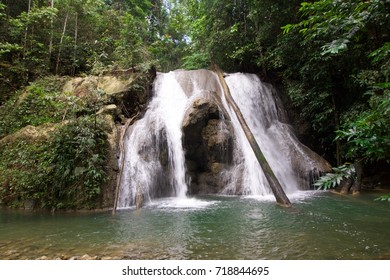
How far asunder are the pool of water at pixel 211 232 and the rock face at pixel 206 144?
2.40m

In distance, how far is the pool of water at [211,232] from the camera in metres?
4.00

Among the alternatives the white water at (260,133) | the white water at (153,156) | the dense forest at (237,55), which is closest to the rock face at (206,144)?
the white water at (153,156)

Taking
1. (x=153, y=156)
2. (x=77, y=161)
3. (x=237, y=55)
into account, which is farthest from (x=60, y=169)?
(x=237, y=55)

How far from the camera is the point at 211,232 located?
5.05 metres

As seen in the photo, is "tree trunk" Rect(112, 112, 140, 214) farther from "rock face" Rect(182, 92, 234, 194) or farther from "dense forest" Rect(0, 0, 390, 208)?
"rock face" Rect(182, 92, 234, 194)

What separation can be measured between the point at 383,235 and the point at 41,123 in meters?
11.1

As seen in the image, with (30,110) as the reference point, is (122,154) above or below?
below

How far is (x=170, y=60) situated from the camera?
24.4 metres

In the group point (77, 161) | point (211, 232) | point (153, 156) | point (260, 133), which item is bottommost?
point (211, 232)

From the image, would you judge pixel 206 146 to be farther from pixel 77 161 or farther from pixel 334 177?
pixel 334 177

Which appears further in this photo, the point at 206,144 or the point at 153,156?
the point at 206,144

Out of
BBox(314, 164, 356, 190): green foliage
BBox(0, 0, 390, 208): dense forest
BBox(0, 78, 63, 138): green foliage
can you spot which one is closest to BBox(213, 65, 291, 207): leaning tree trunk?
BBox(0, 0, 390, 208): dense forest

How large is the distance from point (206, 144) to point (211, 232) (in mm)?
5519

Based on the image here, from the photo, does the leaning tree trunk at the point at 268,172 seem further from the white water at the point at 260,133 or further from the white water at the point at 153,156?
the white water at the point at 153,156
